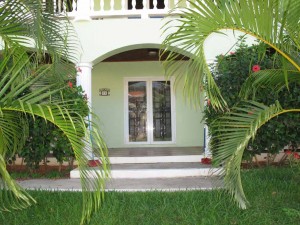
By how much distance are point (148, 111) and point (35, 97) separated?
7.91 m

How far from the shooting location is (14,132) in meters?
3.50

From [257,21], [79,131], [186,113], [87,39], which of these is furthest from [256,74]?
[186,113]

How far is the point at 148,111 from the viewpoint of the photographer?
10.9 meters

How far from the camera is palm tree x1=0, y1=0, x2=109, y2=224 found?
2863mm

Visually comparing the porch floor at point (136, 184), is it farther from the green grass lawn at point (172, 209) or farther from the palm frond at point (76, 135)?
the palm frond at point (76, 135)

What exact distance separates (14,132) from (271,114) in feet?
8.84

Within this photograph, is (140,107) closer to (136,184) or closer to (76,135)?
(136,184)

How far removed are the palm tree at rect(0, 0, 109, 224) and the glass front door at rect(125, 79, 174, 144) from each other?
640 cm

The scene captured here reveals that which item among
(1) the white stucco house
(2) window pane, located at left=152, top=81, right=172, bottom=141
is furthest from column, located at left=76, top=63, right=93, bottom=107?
(2) window pane, located at left=152, top=81, right=172, bottom=141

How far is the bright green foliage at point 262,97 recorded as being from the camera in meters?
6.43

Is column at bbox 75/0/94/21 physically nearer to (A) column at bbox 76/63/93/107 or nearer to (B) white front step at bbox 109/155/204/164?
(A) column at bbox 76/63/93/107

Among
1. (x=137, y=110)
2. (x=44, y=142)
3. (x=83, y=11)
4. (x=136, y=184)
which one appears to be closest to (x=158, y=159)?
(x=136, y=184)

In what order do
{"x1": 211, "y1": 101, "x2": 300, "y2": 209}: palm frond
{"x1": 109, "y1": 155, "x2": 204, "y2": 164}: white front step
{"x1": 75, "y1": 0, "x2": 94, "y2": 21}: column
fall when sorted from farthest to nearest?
{"x1": 109, "y1": 155, "x2": 204, "y2": 164}: white front step < {"x1": 75, "y1": 0, "x2": 94, "y2": 21}: column < {"x1": 211, "y1": 101, "x2": 300, "y2": 209}: palm frond

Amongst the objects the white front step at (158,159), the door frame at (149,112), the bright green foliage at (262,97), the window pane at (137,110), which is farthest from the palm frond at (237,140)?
the window pane at (137,110)
